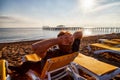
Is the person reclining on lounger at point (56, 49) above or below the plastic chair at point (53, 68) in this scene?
above

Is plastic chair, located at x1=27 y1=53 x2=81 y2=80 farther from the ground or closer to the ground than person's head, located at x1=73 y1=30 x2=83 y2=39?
closer to the ground

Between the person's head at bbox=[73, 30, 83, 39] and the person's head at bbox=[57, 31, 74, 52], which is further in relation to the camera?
the person's head at bbox=[73, 30, 83, 39]

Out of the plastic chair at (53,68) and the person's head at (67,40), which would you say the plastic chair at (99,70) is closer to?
the plastic chair at (53,68)


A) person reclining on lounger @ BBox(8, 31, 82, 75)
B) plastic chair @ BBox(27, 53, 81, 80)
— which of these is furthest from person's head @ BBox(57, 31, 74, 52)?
plastic chair @ BBox(27, 53, 81, 80)

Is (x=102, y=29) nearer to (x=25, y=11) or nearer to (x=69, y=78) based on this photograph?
(x=25, y=11)

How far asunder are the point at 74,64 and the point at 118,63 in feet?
6.74

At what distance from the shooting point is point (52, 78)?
194 centimetres

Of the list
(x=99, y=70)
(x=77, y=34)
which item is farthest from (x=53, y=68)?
(x=99, y=70)

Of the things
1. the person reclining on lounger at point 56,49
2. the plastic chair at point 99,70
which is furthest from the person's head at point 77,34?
the plastic chair at point 99,70

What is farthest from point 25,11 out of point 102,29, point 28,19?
point 102,29

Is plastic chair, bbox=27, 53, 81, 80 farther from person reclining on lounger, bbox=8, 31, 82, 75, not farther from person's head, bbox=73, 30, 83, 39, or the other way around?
person's head, bbox=73, 30, 83, 39

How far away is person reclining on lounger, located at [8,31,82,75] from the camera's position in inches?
59.9

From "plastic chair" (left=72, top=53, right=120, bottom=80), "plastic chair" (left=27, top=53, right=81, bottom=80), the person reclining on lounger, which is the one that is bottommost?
"plastic chair" (left=72, top=53, right=120, bottom=80)

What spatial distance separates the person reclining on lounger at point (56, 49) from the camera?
152 centimetres
